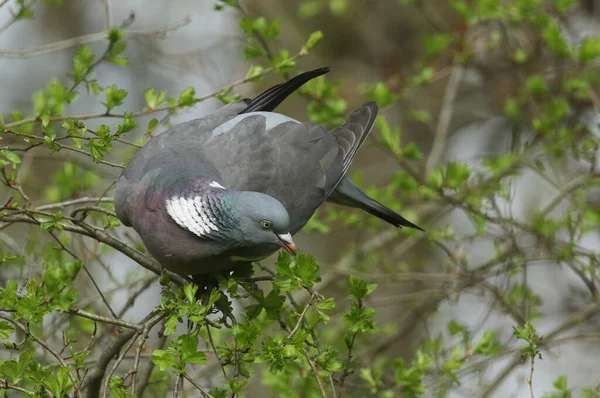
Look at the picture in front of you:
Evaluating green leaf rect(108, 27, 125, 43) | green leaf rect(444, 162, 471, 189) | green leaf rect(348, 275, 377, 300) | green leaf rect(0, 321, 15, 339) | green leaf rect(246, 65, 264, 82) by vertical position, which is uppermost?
green leaf rect(444, 162, 471, 189)

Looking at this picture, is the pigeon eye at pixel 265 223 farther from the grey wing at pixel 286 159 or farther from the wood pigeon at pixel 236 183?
the grey wing at pixel 286 159

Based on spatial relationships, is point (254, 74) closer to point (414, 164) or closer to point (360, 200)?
point (360, 200)

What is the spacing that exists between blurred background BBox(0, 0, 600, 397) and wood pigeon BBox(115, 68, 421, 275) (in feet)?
0.89

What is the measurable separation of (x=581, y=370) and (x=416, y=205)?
4.51 m

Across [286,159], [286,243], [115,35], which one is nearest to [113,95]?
[115,35]

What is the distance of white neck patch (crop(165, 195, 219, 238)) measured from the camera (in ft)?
10.5

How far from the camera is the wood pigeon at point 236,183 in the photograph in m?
3.19

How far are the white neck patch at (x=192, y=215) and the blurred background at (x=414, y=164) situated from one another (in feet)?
1.46

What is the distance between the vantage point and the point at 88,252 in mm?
4641

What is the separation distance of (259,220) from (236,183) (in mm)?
449

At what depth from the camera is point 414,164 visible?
6.93 metres

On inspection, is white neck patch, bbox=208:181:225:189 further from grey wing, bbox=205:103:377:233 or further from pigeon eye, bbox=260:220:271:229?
pigeon eye, bbox=260:220:271:229

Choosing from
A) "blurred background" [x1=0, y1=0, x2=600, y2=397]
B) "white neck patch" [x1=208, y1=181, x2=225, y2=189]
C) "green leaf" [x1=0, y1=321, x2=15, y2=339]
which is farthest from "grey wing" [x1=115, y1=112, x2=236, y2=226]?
"green leaf" [x1=0, y1=321, x2=15, y2=339]

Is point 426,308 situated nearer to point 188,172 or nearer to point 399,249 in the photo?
point 399,249
